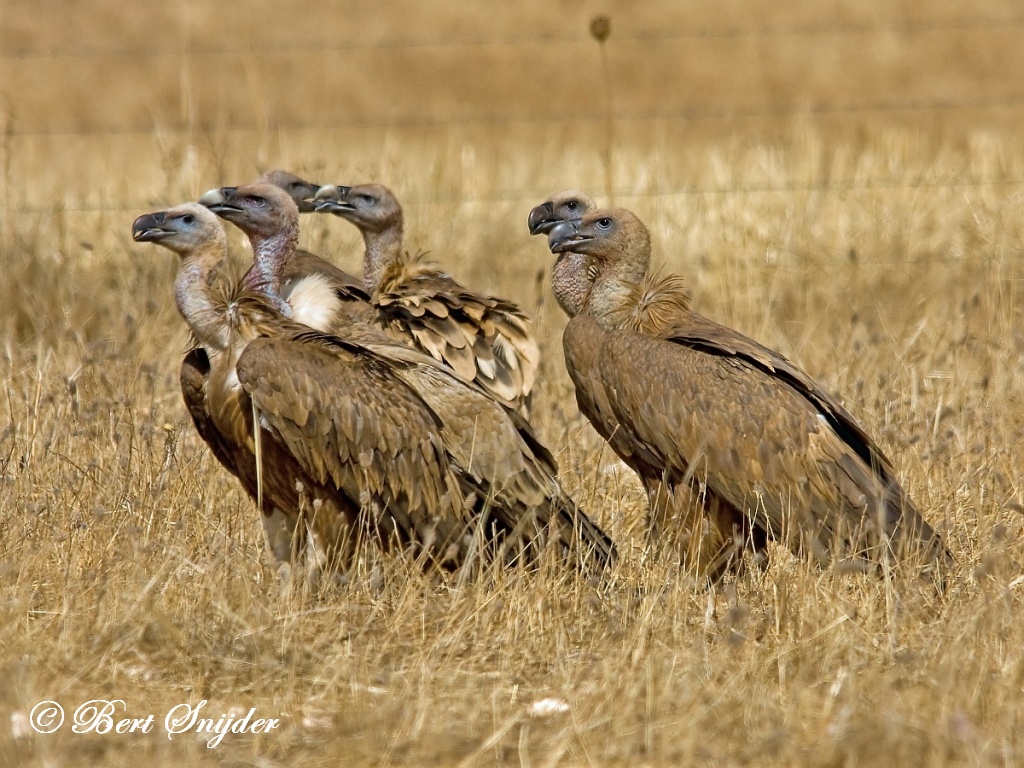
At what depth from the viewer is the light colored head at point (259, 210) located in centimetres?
563

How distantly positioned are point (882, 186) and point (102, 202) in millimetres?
4611

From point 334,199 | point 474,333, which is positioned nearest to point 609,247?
point 474,333

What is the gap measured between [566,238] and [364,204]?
1563 mm

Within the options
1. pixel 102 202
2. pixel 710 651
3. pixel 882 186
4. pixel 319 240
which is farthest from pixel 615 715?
pixel 882 186

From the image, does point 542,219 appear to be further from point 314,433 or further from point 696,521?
point 314,433

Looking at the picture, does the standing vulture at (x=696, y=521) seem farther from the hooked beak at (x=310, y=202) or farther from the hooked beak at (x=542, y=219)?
the hooked beak at (x=310, y=202)

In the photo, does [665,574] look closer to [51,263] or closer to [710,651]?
[710,651]

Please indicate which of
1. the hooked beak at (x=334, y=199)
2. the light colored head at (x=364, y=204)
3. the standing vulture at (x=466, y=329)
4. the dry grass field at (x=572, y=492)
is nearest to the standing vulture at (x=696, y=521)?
the dry grass field at (x=572, y=492)

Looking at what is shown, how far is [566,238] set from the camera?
17.9 feet

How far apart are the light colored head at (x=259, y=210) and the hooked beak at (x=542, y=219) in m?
1.08

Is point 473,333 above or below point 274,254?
below

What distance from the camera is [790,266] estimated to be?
28.8 ft

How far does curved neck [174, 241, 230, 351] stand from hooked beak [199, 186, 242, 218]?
0.47 metres

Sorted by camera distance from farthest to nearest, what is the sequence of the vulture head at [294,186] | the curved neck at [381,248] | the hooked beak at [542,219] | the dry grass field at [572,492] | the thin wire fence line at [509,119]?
the thin wire fence line at [509,119] < the vulture head at [294,186] < the curved neck at [381,248] < the hooked beak at [542,219] < the dry grass field at [572,492]
